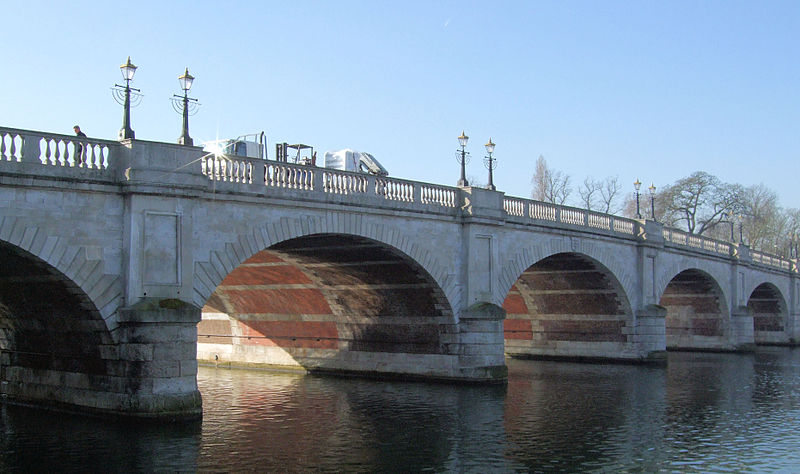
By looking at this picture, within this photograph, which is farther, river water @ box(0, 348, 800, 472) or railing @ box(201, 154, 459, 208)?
railing @ box(201, 154, 459, 208)

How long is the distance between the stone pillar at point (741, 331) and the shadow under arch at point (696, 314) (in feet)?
0.85

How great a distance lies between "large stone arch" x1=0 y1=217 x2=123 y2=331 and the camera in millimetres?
17016

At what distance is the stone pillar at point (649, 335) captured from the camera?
36625mm

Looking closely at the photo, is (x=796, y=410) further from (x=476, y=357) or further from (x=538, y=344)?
(x=538, y=344)

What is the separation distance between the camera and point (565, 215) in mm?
33219

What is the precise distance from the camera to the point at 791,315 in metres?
58.4

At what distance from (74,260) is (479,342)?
1303 centimetres

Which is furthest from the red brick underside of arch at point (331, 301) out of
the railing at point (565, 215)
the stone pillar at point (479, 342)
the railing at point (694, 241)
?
the railing at point (694, 241)

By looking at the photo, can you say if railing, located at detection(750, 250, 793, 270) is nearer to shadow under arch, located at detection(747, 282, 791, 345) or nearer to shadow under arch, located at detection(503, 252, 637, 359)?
shadow under arch, located at detection(747, 282, 791, 345)

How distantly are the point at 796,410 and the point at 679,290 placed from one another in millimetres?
26473

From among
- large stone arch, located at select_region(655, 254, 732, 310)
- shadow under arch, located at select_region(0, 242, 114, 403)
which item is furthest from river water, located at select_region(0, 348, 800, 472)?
large stone arch, located at select_region(655, 254, 732, 310)

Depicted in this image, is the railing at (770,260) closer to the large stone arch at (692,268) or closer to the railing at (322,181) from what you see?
the large stone arch at (692,268)

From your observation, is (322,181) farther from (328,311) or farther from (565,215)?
(565,215)

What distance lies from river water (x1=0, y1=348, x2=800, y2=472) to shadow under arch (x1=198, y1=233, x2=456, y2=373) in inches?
64.1
